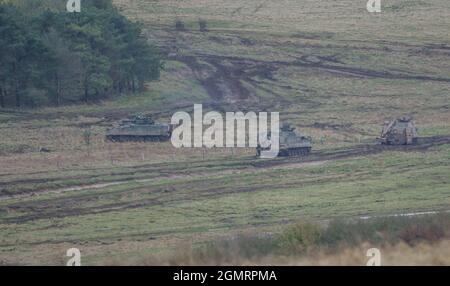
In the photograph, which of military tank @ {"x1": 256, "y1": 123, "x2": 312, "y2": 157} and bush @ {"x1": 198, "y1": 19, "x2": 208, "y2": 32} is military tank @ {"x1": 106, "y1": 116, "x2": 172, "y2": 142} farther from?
bush @ {"x1": 198, "y1": 19, "x2": 208, "y2": 32}

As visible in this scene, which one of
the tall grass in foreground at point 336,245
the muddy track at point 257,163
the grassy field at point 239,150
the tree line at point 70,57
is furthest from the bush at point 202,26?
the tall grass in foreground at point 336,245

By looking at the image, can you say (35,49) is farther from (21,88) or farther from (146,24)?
(146,24)

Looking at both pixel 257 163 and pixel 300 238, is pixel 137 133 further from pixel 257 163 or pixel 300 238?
pixel 300 238

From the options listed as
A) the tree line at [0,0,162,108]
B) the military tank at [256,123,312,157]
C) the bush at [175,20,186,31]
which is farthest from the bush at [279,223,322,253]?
the bush at [175,20,186,31]

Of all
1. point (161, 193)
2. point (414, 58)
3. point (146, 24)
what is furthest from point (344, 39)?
point (161, 193)

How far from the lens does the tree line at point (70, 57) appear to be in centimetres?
6156

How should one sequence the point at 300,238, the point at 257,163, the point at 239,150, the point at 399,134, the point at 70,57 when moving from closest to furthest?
the point at 300,238 < the point at 257,163 < the point at 239,150 < the point at 399,134 < the point at 70,57

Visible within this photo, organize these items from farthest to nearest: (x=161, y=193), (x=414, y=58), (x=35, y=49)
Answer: (x=414, y=58) < (x=35, y=49) < (x=161, y=193)

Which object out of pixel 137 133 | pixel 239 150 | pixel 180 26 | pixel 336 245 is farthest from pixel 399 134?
pixel 180 26

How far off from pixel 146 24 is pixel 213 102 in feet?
94.4

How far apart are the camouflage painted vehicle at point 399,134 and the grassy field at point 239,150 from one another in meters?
1.60

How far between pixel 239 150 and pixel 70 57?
657 inches

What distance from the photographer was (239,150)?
50.7m

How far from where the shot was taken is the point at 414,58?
274 feet
